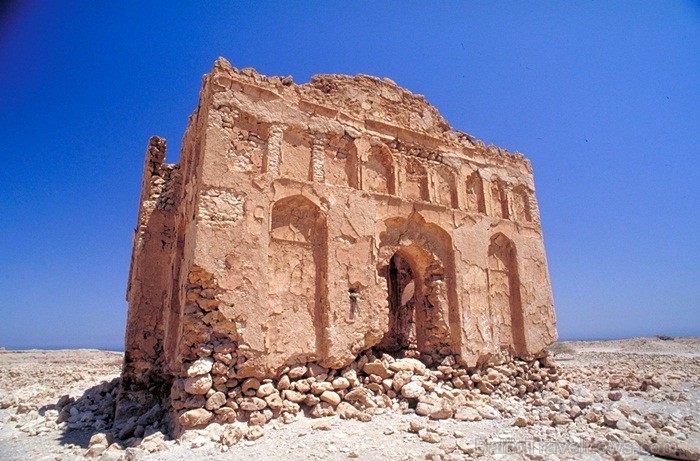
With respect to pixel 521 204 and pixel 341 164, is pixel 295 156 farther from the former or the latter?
pixel 521 204

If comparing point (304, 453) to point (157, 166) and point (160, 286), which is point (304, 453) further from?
point (157, 166)

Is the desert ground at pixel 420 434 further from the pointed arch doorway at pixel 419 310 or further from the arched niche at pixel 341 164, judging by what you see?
the arched niche at pixel 341 164

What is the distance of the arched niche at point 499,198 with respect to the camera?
1011 cm

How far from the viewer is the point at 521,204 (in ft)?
34.9

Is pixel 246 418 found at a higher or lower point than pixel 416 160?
lower

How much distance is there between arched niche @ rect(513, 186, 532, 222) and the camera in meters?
10.5

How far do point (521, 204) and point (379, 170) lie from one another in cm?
422

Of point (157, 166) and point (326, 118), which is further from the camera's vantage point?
point (157, 166)

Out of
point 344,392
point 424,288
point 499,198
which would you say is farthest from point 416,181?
point 344,392

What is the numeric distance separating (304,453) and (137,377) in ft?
14.5

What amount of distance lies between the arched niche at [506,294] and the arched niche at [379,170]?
2.90m

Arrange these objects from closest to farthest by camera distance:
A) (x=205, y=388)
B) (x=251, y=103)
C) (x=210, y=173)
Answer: (x=205, y=388)
(x=210, y=173)
(x=251, y=103)

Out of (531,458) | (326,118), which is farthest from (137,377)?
(531,458)

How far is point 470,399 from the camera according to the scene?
7.29m
